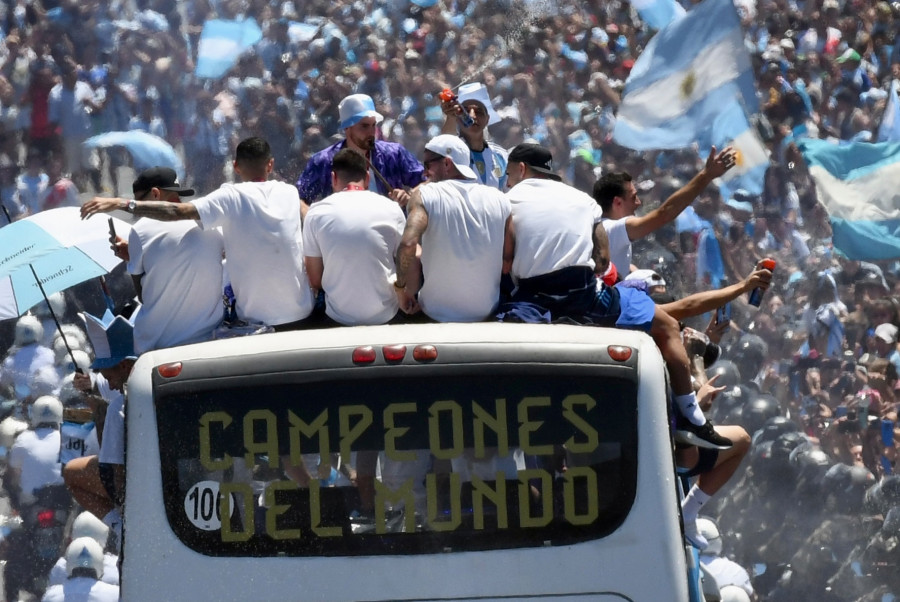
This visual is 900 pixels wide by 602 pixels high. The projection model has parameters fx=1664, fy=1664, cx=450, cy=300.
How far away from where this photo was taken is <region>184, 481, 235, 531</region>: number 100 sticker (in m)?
6.64

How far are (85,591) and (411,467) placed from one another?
5.47 m

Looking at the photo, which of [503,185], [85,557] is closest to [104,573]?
[85,557]

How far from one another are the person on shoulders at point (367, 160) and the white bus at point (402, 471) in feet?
8.18

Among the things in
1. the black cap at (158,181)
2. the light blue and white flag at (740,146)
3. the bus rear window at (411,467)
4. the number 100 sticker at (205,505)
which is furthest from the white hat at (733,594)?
the light blue and white flag at (740,146)

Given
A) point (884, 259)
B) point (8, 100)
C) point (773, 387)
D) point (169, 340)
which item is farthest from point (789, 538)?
point (8, 100)

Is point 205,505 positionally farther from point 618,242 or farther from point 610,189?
point 610,189

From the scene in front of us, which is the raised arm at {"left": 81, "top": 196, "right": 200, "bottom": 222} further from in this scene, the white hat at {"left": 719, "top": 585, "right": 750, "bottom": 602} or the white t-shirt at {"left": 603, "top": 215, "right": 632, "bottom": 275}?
the white hat at {"left": 719, "top": 585, "right": 750, "bottom": 602}

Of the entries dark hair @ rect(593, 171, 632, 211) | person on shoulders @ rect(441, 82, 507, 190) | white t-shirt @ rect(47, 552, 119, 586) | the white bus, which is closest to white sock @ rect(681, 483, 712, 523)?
dark hair @ rect(593, 171, 632, 211)

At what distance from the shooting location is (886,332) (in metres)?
15.6

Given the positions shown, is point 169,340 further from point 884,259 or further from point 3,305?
point 884,259

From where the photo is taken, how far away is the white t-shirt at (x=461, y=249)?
7.48 metres

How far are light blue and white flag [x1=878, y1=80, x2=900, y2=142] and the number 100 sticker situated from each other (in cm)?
1240

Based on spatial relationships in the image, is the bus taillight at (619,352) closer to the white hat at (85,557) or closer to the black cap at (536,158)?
the black cap at (536,158)

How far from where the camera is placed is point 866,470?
13695 millimetres
